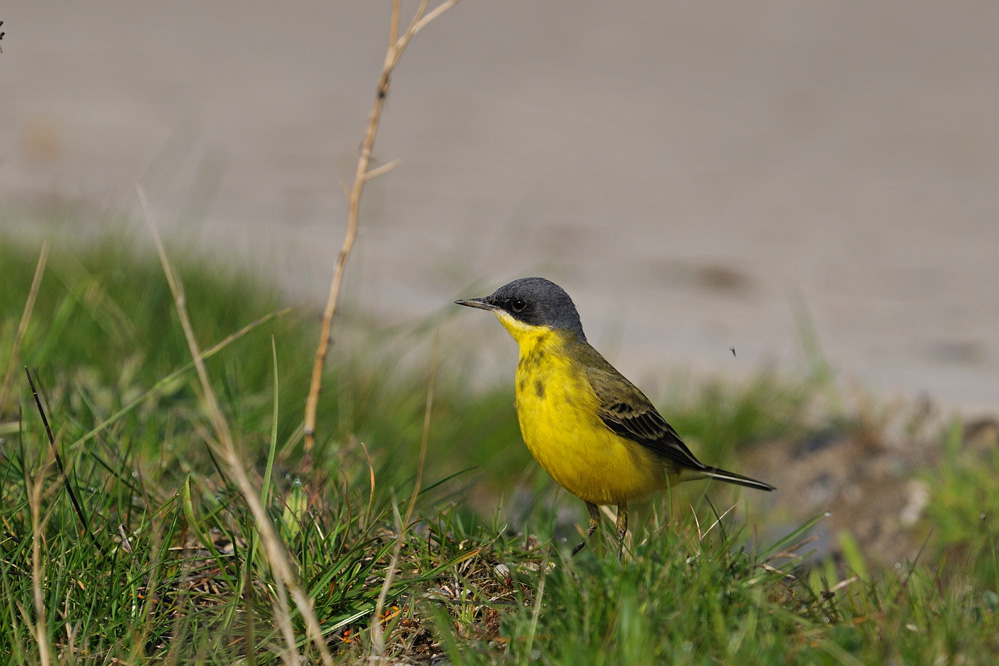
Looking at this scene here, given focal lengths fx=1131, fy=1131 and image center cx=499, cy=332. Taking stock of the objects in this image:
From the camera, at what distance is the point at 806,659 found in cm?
269

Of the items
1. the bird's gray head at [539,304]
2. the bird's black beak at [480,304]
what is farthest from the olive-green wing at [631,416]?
the bird's black beak at [480,304]

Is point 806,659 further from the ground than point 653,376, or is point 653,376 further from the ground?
point 806,659

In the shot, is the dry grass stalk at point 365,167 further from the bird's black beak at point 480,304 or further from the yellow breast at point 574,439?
the yellow breast at point 574,439

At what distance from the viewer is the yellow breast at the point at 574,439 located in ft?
12.5

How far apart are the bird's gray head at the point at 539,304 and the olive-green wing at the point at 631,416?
19cm

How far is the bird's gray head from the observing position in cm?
419

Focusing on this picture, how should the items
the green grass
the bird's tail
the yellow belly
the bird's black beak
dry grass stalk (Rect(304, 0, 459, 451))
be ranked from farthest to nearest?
1. the bird's black beak
2. the bird's tail
3. dry grass stalk (Rect(304, 0, 459, 451))
4. the yellow belly
5. the green grass

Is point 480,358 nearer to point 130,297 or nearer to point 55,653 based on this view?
point 130,297

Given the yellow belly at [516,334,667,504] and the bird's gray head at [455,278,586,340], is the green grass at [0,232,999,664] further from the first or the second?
the bird's gray head at [455,278,586,340]

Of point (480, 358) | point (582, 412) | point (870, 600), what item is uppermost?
point (582, 412)

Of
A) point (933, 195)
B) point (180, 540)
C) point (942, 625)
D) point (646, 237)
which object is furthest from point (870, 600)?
point (933, 195)

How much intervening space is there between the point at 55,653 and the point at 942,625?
2256 millimetres

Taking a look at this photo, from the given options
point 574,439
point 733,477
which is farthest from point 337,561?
point 733,477

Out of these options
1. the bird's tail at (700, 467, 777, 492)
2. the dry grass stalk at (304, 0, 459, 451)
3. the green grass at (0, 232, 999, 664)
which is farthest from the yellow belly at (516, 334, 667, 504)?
the dry grass stalk at (304, 0, 459, 451)
